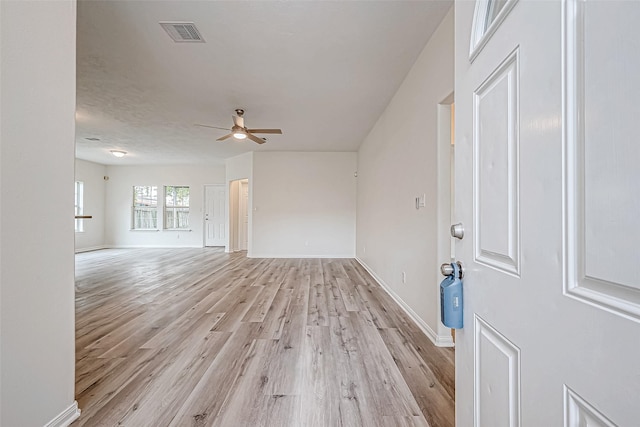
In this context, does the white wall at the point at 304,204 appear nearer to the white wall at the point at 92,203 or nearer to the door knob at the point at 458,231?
the white wall at the point at 92,203

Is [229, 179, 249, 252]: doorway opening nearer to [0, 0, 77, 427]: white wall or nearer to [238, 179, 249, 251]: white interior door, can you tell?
[238, 179, 249, 251]: white interior door

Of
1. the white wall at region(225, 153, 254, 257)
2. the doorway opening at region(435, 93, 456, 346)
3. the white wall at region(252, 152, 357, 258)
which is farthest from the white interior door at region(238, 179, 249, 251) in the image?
the doorway opening at region(435, 93, 456, 346)

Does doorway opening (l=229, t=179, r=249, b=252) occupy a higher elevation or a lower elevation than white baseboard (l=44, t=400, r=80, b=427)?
higher

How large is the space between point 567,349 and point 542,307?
8 centimetres

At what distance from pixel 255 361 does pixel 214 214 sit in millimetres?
7636

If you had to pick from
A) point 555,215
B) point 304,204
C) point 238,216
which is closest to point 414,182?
point 555,215

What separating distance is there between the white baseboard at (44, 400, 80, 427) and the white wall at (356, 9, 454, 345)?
7.59ft

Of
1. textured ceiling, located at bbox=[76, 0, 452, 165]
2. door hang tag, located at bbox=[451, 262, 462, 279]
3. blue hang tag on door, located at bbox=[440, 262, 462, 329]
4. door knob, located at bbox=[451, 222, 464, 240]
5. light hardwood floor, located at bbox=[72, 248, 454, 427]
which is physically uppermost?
textured ceiling, located at bbox=[76, 0, 452, 165]

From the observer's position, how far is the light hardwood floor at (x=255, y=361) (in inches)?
57.7

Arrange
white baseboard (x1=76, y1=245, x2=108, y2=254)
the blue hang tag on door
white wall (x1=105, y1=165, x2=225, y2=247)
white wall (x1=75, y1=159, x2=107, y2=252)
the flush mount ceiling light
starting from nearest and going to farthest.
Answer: the blue hang tag on door → the flush mount ceiling light → white baseboard (x1=76, y1=245, x2=108, y2=254) → white wall (x1=75, y1=159, x2=107, y2=252) → white wall (x1=105, y1=165, x2=225, y2=247)

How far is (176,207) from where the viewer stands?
898 cm

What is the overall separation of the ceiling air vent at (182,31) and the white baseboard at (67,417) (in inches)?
104

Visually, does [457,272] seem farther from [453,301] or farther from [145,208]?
[145,208]

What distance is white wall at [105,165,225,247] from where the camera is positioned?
347 inches
